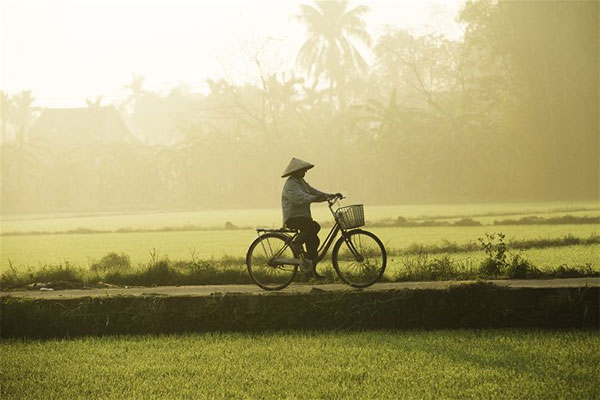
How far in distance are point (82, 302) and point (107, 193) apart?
123 feet

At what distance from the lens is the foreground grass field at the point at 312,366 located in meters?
4.60

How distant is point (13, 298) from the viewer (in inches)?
262

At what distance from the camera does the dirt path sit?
21.5ft

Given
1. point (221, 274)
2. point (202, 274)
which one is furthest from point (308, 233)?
point (202, 274)

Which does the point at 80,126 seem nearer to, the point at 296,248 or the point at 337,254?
the point at 296,248

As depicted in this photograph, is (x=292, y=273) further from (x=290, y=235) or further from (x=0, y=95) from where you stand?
(x=0, y=95)

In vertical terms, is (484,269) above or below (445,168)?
below

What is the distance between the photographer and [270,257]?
690cm

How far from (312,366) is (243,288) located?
2206mm

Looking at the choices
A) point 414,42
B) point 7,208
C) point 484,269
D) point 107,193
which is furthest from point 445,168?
point 484,269

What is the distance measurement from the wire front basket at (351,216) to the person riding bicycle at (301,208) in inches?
7.7

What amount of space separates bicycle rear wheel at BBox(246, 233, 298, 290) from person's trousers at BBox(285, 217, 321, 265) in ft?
0.50

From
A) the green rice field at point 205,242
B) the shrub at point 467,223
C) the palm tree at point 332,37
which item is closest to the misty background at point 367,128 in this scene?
the palm tree at point 332,37

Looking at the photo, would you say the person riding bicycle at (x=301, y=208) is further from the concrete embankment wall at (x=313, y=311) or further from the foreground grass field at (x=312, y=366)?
the foreground grass field at (x=312, y=366)
